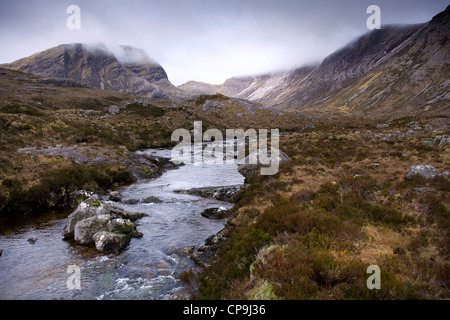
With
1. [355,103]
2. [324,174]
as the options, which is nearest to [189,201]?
[324,174]

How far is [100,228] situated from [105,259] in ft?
6.80

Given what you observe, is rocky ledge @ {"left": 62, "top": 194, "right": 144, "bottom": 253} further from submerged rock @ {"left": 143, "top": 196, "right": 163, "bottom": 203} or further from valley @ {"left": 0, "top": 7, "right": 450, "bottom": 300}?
submerged rock @ {"left": 143, "top": 196, "right": 163, "bottom": 203}

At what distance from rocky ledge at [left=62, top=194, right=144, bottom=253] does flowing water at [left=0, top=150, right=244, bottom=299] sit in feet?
1.26

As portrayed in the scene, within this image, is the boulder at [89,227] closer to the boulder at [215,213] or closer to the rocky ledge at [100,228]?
the rocky ledge at [100,228]

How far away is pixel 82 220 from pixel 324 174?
1586 centimetres

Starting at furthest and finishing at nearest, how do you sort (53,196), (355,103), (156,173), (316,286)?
1. (355,103)
2. (156,173)
3. (53,196)
4. (316,286)

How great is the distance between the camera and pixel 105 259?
33.3 ft

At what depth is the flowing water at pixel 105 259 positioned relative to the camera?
820 centimetres

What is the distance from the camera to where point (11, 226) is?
13156 millimetres

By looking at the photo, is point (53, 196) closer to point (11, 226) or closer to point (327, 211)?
point (11, 226)

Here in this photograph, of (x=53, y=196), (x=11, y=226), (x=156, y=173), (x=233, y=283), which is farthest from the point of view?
(x=156, y=173)

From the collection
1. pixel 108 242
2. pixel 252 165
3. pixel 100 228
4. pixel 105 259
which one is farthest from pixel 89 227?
pixel 252 165

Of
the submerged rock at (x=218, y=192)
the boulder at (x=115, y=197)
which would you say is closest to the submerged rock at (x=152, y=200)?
the boulder at (x=115, y=197)

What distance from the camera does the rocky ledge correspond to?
11.0 meters
